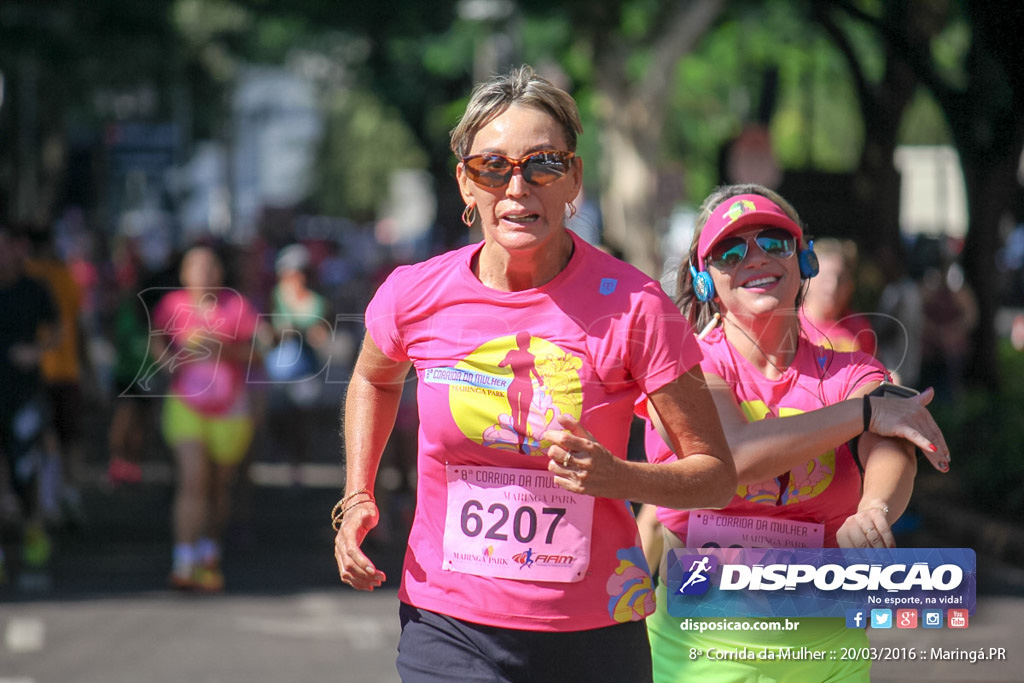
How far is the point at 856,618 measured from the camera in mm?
3547

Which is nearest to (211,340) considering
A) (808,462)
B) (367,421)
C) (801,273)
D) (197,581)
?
(197,581)

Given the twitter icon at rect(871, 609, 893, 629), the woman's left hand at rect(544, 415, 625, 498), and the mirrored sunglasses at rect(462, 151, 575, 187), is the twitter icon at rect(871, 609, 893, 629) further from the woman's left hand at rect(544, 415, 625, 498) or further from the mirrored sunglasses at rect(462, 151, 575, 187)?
the mirrored sunglasses at rect(462, 151, 575, 187)

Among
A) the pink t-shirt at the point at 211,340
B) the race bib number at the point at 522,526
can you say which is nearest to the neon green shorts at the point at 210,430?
the pink t-shirt at the point at 211,340

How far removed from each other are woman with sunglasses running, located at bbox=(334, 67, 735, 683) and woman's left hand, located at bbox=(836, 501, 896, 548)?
0.87 feet

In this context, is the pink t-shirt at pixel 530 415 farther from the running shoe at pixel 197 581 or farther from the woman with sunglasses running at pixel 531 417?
the running shoe at pixel 197 581

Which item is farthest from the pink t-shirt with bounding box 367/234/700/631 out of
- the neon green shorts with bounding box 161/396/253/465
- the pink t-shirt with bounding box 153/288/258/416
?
the neon green shorts with bounding box 161/396/253/465

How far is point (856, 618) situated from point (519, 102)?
52.7 inches

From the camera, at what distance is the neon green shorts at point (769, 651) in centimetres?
363

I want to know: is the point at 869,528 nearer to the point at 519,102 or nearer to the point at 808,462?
the point at 808,462

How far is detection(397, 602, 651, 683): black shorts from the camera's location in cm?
345

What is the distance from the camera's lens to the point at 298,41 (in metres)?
39.8

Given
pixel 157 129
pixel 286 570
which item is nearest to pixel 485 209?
pixel 286 570

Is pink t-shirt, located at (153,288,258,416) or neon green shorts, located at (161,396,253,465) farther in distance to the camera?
neon green shorts, located at (161,396,253,465)

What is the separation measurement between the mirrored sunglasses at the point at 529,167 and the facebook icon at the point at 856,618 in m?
1.14
